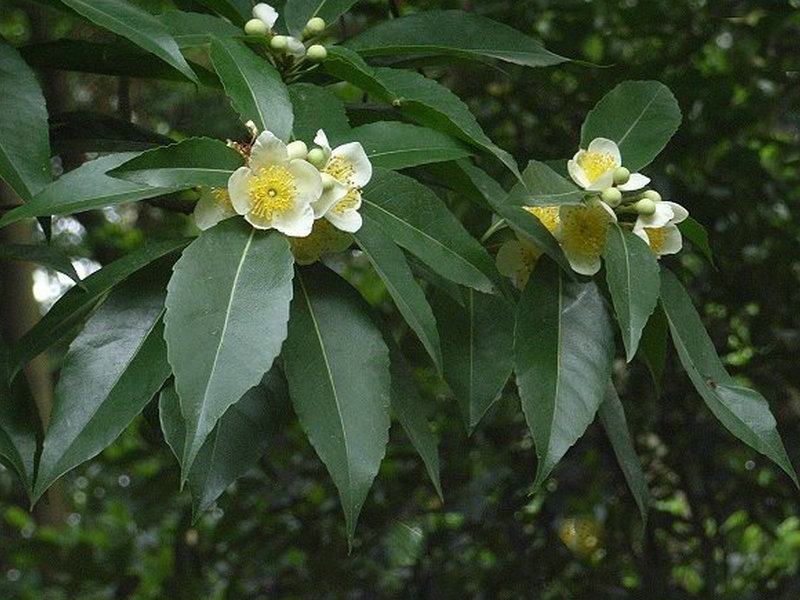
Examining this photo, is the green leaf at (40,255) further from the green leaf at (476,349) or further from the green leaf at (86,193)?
the green leaf at (476,349)

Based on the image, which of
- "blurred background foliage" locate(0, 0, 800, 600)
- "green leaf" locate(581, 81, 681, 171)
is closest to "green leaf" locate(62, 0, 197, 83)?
"green leaf" locate(581, 81, 681, 171)

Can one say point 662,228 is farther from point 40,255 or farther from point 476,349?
point 40,255

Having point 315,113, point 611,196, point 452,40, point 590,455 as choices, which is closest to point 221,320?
point 315,113

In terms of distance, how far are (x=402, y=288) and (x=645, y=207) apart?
227mm

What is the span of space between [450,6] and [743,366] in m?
0.76

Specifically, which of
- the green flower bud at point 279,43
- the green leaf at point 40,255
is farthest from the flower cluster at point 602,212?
the green leaf at point 40,255

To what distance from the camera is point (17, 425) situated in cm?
89

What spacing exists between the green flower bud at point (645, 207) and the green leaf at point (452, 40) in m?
0.19

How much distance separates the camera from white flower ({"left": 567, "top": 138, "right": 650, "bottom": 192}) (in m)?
0.90

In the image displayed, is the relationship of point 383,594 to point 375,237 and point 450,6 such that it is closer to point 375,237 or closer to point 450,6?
point 450,6

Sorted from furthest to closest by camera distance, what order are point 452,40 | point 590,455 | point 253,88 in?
point 590,455 → point 452,40 → point 253,88

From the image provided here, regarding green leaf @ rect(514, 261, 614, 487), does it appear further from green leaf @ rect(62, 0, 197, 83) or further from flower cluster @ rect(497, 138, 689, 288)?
green leaf @ rect(62, 0, 197, 83)

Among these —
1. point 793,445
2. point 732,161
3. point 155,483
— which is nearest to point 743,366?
point 793,445

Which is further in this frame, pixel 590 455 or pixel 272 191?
pixel 590 455
